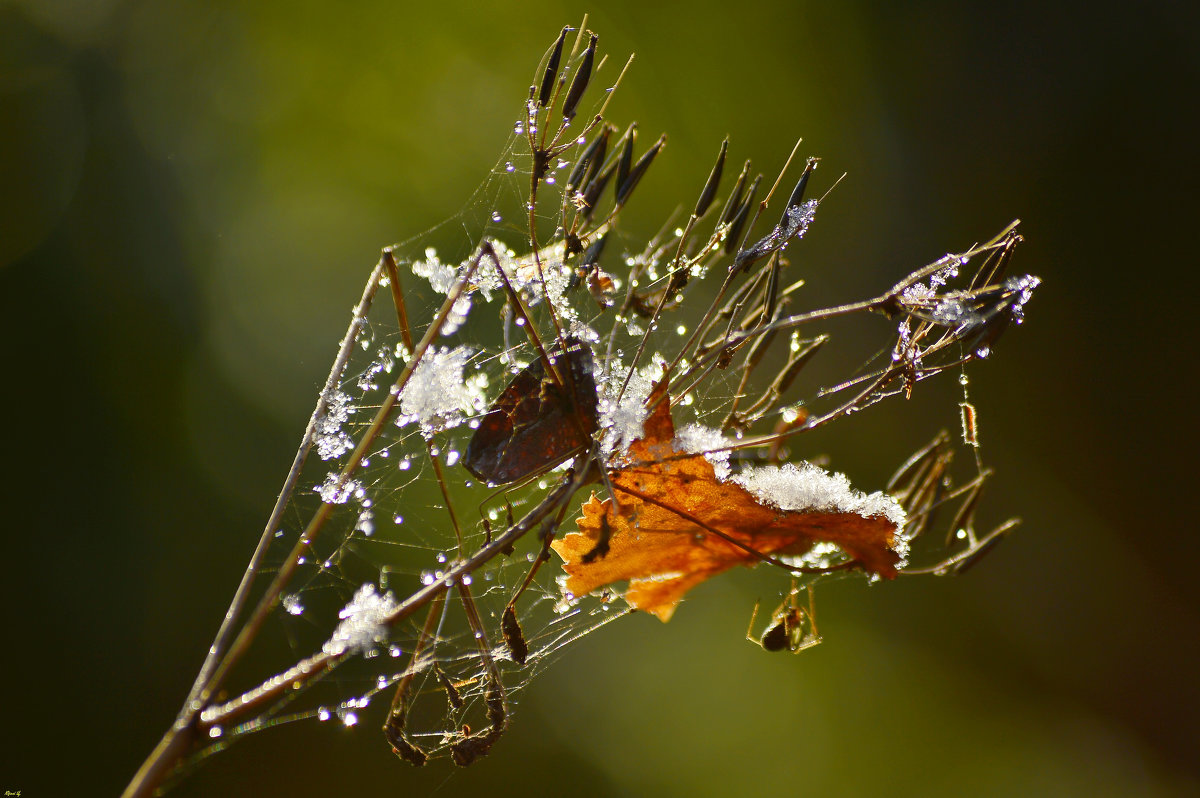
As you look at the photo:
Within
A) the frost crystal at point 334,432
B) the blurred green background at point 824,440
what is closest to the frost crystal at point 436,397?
the frost crystal at point 334,432

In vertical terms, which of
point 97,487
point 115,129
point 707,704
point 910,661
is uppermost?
point 115,129

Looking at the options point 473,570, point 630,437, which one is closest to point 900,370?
point 630,437

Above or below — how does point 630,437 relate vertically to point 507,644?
above

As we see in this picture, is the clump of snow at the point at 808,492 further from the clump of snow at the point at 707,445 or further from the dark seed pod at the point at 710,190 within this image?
the dark seed pod at the point at 710,190

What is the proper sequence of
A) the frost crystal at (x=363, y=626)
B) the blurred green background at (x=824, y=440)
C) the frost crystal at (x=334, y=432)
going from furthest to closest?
1. the blurred green background at (x=824, y=440)
2. the frost crystal at (x=334, y=432)
3. the frost crystal at (x=363, y=626)

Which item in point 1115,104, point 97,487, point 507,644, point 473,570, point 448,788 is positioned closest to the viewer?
point 473,570

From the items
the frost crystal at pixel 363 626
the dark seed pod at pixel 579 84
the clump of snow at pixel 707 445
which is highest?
the dark seed pod at pixel 579 84

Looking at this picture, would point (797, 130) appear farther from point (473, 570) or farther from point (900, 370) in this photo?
point (473, 570)

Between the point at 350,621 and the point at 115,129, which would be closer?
the point at 350,621
